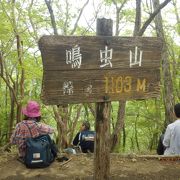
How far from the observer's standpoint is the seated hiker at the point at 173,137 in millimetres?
6156

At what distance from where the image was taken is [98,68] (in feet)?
11.7

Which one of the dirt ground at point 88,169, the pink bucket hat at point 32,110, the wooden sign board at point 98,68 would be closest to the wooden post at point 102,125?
the wooden sign board at point 98,68

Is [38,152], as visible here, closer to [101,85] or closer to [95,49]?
[101,85]

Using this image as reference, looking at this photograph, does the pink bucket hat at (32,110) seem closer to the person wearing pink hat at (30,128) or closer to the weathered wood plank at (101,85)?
the person wearing pink hat at (30,128)

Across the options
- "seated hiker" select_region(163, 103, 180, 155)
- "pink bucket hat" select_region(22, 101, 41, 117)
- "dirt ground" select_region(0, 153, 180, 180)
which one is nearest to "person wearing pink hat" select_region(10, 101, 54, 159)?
"pink bucket hat" select_region(22, 101, 41, 117)

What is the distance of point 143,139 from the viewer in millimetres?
20938

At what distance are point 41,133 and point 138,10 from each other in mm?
4648

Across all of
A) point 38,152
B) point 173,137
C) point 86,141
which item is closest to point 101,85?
point 38,152

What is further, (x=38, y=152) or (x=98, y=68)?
(x=38, y=152)

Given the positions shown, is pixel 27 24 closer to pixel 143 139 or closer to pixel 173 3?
pixel 173 3

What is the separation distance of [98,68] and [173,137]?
3.24 meters

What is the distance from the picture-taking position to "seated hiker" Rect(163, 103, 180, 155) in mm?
6156

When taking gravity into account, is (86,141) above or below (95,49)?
below

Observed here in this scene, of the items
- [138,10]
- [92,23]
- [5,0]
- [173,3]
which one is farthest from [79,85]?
[173,3]
